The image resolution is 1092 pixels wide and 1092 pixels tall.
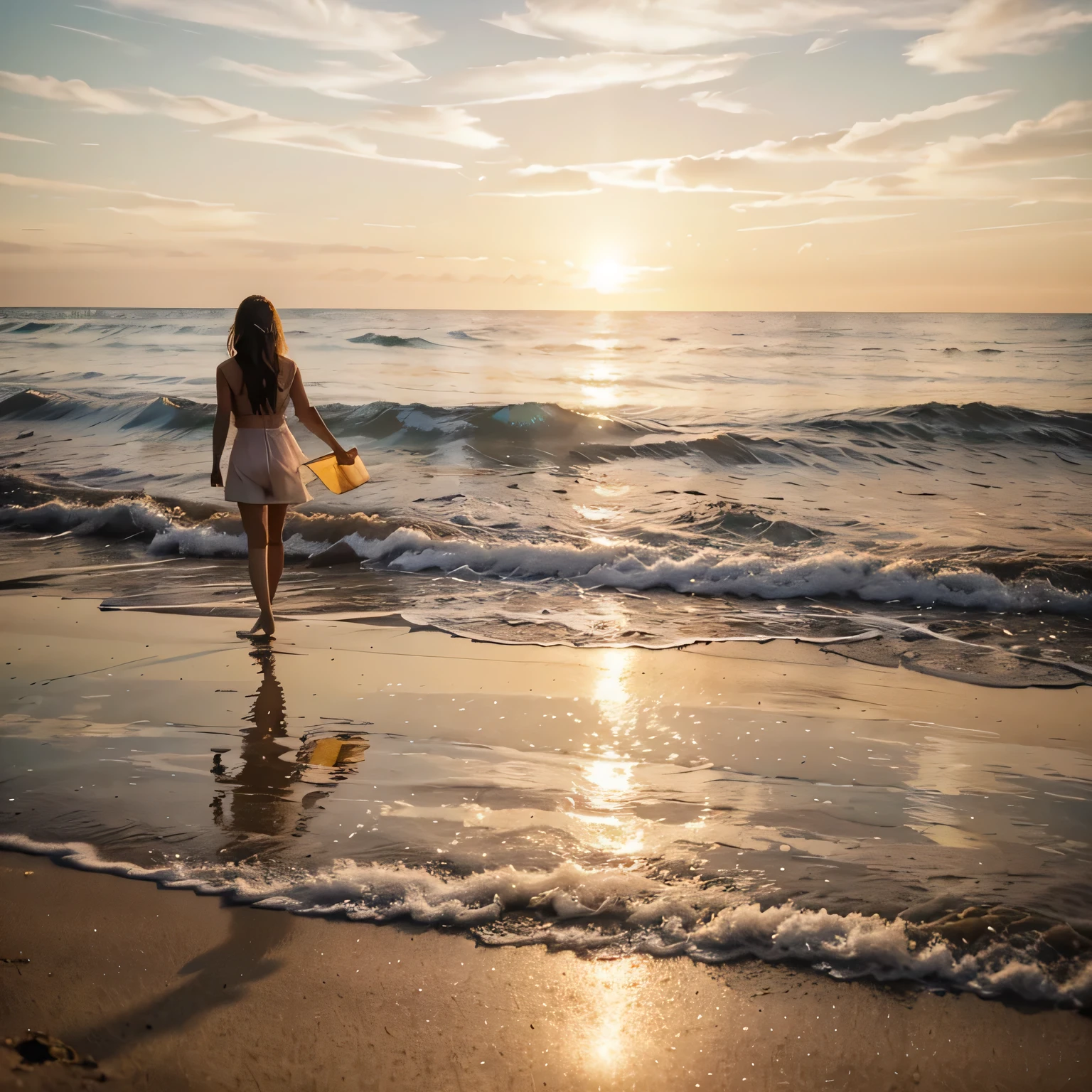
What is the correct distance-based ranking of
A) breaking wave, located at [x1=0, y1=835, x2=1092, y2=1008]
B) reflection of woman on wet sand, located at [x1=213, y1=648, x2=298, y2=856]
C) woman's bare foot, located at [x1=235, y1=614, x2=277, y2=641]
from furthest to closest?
woman's bare foot, located at [x1=235, y1=614, x2=277, y2=641], reflection of woman on wet sand, located at [x1=213, y1=648, x2=298, y2=856], breaking wave, located at [x1=0, y1=835, x2=1092, y2=1008]

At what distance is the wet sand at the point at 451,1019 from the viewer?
1892 mm

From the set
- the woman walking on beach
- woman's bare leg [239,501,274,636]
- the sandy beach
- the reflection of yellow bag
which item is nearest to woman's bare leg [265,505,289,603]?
the woman walking on beach

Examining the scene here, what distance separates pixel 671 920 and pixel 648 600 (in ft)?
14.2

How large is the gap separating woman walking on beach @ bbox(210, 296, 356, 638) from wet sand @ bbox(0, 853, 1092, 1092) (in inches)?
123

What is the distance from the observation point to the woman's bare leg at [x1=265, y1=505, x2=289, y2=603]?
221 inches

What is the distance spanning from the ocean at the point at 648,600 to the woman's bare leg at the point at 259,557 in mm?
714

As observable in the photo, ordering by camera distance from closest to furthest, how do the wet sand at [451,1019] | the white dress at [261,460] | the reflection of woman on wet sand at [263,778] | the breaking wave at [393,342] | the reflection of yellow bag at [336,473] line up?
the wet sand at [451,1019] < the reflection of woman on wet sand at [263,778] < the white dress at [261,460] < the reflection of yellow bag at [336,473] < the breaking wave at [393,342]

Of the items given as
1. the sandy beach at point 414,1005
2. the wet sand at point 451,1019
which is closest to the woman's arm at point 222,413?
the sandy beach at point 414,1005

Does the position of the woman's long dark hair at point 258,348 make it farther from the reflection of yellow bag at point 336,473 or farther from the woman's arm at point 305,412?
the reflection of yellow bag at point 336,473

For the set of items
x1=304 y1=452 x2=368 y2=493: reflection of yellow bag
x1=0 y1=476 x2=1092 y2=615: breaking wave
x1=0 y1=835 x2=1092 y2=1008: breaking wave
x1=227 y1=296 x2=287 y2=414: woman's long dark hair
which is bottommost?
x1=0 y1=835 x2=1092 y2=1008: breaking wave

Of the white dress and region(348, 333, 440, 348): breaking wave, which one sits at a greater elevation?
region(348, 333, 440, 348): breaking wave

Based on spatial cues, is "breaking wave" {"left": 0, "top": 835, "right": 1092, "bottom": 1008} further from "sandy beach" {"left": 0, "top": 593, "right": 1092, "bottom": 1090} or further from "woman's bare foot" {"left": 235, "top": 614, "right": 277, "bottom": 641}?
"woman's bare foot" {"left": 235, "top": 614, "right": 277, "bottom": 641}

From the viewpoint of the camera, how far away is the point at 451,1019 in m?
2.06

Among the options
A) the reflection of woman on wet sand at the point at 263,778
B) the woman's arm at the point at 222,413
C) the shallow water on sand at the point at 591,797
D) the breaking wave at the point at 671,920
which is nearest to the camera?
the breaking wave at the point at 671,920
